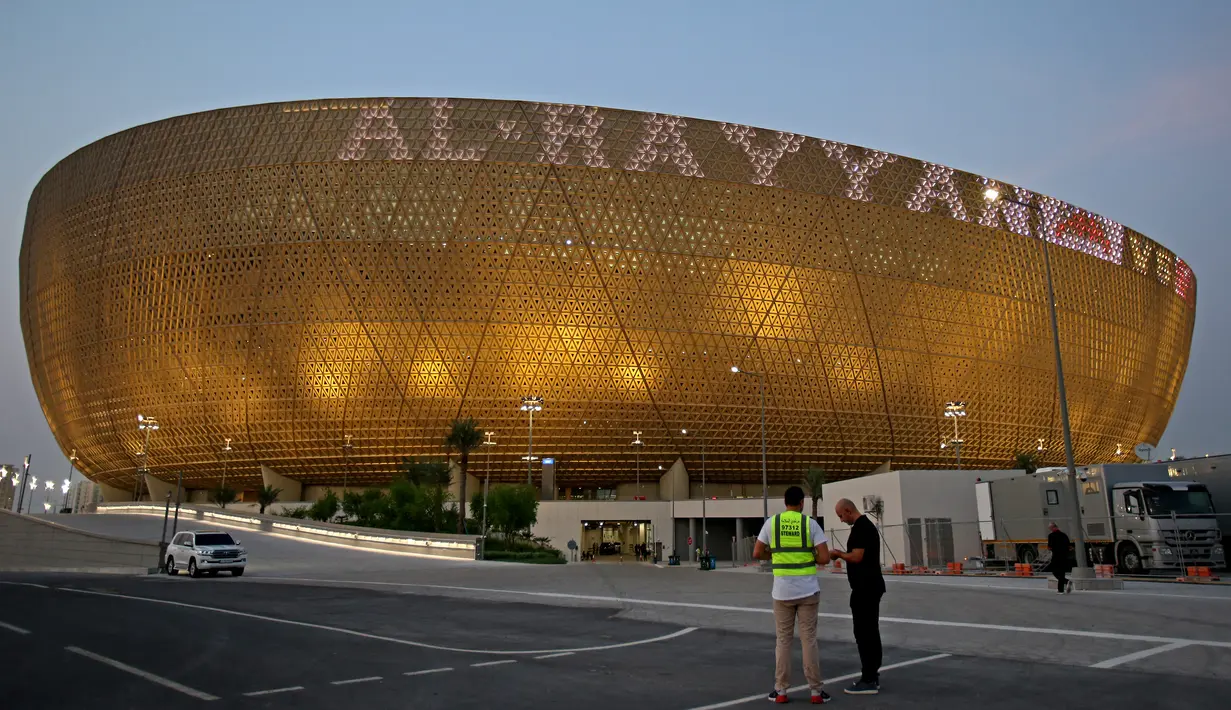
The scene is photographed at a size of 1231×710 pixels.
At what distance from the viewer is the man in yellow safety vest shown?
19.2 feet

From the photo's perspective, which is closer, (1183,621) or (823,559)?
(823,559)

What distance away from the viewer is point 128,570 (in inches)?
1159

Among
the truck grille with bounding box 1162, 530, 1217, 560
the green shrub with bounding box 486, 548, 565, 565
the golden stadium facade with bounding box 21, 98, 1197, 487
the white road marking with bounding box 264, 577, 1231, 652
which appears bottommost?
the white road marking with bounding box 264, 577, 1231, 652

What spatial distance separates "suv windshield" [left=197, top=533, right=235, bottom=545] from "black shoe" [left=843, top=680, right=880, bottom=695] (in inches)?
865

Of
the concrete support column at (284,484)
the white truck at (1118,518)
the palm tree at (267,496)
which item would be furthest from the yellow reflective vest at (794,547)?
the concrete support column at (284,484)

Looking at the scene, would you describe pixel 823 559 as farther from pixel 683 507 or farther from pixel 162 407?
pixel 162 407

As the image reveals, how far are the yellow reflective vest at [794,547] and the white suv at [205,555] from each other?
830 inches

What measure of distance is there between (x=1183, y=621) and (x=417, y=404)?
148 ft

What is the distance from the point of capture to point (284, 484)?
56375 millimetres

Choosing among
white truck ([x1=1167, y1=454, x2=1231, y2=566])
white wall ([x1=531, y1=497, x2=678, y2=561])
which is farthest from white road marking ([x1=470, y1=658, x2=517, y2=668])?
white wall ([x1=531, y1=497, x2=678, y2=561])

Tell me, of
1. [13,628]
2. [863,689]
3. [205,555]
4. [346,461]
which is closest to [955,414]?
[346,461]

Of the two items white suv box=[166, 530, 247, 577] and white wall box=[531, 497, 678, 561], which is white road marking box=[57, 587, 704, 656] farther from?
white wall box=[531, 497, 678, 561]

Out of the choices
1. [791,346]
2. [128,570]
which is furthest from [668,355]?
[128,570]

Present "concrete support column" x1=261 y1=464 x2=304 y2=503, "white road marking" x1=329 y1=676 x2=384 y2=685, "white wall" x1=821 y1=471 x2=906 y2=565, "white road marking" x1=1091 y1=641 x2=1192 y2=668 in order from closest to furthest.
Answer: "white road marking" x1=329 y1=676 x2=384 y2=685, "white road marking" x1=1091 y1=641 x2=1192 y2=668, "white wall" x1=821 y1=471 x2=906 y2=565, "concrete support column" x1=261 y1=464 x2=304 y2=503
